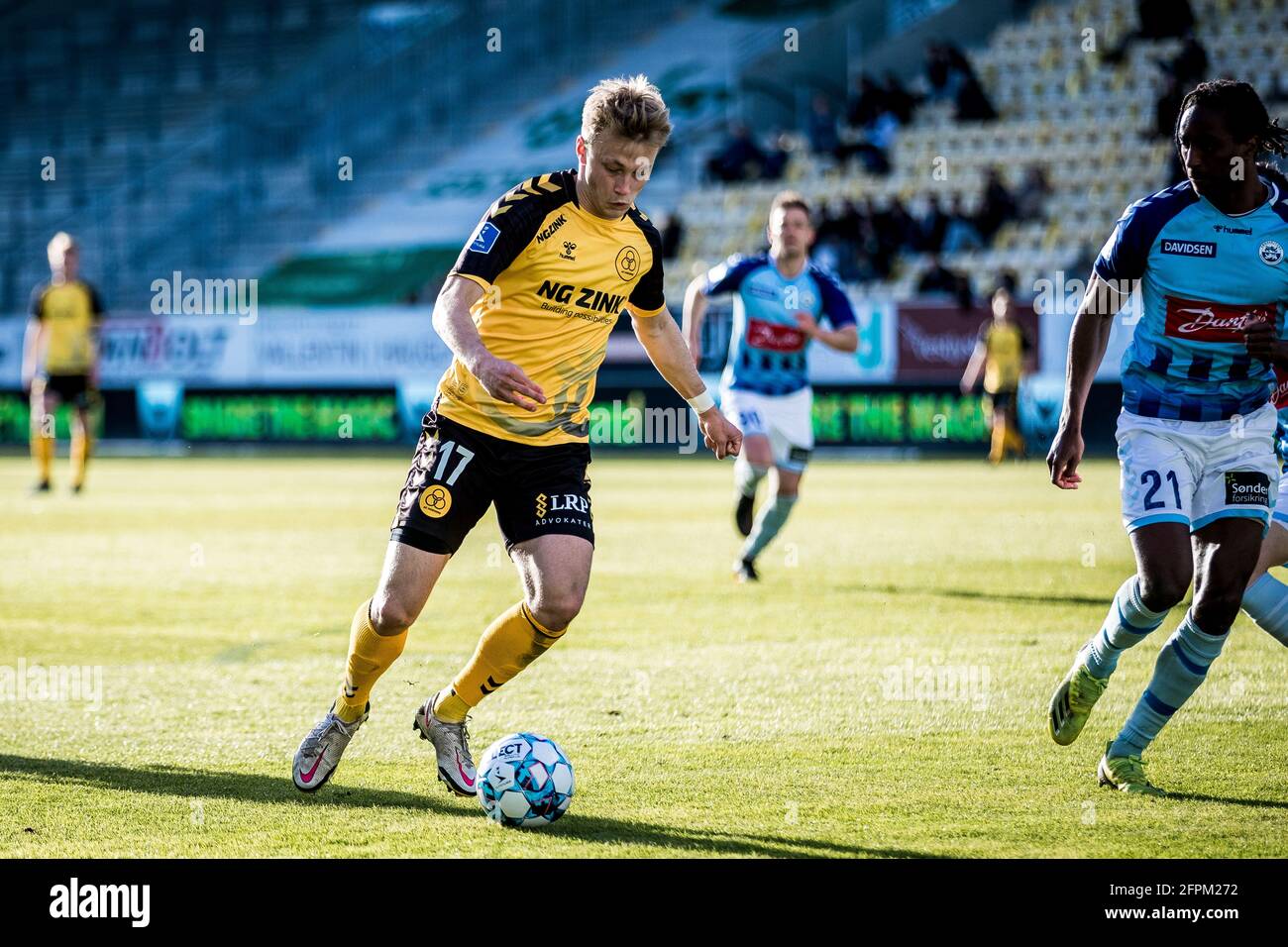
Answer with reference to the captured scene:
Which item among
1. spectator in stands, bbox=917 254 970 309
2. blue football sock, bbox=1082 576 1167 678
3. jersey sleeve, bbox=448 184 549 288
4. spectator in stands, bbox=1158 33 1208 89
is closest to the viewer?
jersey sleeve, bbox=448 184 549 288

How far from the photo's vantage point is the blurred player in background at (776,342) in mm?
11328

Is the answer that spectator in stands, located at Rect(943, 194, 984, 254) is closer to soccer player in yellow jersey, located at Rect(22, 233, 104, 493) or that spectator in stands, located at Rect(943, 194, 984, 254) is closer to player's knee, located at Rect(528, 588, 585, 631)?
soccer player in yellow jersey, located at Rect(22, 233, 104, 493)

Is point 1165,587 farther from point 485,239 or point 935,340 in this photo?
point 935,340

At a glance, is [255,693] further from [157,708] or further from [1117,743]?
[1117,743]

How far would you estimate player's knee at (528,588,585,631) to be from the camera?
17.5 ft

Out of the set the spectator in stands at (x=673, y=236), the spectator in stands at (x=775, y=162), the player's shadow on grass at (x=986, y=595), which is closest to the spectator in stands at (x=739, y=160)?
the spectator in stands at (x=775, y=162)

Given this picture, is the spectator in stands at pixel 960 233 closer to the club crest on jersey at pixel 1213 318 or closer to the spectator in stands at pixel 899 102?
the spectator in stands at pixel 899 102

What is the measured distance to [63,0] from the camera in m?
42.2

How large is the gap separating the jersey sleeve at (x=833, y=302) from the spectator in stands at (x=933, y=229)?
14566mm

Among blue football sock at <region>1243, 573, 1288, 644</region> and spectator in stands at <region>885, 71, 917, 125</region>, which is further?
spectator in stands at <region>885, 71, 917, 125</region>

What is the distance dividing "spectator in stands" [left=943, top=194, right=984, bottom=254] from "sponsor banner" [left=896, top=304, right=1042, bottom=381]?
6.35 feet

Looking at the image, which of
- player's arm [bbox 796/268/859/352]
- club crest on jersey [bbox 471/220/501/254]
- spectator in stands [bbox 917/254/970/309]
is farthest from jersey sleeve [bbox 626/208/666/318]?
spectator in stands [bbox 917/254/970/309]

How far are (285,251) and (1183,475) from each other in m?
30.4
